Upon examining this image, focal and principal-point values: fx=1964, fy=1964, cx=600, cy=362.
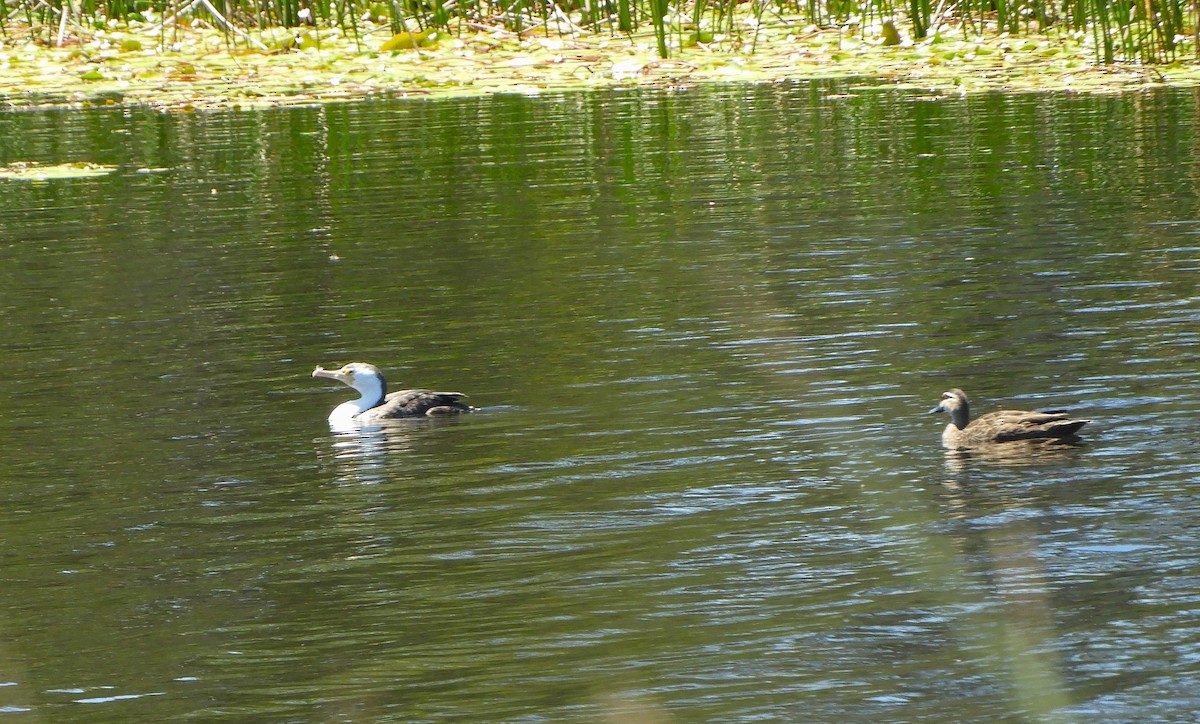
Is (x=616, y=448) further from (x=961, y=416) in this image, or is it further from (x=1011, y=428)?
(x=1011, y=428)

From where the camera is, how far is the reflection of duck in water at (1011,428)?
9.50 m

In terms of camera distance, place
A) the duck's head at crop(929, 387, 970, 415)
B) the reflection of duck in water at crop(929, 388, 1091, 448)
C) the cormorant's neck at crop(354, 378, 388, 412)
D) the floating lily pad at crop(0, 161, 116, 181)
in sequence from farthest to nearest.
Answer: the floating lily pad at crop(0, 161, 116, 181) < the cormorant's neck at crop(354, 378, 388, 412) < the duck's head at crop(929, 387, 970, 415) < the reflection of duck in water at crop(929, 388, 1091, 448)

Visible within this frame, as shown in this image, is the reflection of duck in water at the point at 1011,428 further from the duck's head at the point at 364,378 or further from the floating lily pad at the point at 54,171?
the floating lily pad at the point at 54,171

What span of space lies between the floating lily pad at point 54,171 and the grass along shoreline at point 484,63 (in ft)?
19.2

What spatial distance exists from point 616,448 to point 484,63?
2053 cm

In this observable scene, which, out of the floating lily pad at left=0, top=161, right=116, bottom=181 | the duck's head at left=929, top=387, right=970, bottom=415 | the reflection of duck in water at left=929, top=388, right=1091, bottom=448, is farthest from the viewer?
the floating lily pad at left=0, top=161, right=116, bottom=181

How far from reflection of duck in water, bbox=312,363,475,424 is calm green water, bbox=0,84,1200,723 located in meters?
0.12

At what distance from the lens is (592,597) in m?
7.67

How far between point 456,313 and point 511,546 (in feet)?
18.4

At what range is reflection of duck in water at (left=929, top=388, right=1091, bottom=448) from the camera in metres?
9.50

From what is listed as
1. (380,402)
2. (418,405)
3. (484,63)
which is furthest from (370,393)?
(484,63)

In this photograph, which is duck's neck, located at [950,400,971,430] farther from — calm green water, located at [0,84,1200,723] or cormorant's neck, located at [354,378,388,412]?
cormorant's neck, located at [354,378,388,412]

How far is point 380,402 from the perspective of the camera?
11.3 m

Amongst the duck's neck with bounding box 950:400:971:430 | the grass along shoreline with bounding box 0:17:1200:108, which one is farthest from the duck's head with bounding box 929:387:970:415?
the grass along shoreline with bounding box 0:17:1200:108
